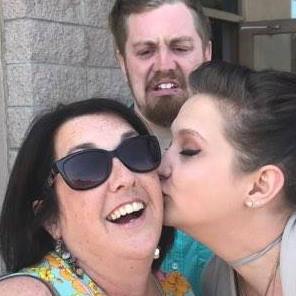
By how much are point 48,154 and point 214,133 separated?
469 millimetres

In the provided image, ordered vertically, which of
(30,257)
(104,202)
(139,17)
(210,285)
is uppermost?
(139,17)

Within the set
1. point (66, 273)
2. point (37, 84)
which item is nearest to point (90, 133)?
point (66, 273)

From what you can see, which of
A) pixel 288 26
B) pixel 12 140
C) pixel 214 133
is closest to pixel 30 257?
pixel 214 133

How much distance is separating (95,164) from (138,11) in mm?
1348

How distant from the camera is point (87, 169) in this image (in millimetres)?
1778

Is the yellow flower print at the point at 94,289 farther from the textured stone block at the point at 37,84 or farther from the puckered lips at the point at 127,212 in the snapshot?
the textured stone block at the point at 37,84

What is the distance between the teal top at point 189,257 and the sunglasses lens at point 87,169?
2.22ft

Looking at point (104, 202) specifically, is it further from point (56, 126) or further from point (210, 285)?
point (210, 285)

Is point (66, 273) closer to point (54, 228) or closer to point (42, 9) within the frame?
point (54, 228)

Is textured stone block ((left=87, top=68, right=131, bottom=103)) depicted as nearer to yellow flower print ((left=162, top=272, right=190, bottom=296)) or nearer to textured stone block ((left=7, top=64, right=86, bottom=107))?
textured stone block ((left=7, top=64, right=86, bottom=107))

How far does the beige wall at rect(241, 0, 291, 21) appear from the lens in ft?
22.1

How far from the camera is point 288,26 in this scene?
21.0ft

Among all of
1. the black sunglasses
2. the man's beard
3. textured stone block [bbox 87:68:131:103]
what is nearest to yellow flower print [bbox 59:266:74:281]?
the black sunglasses

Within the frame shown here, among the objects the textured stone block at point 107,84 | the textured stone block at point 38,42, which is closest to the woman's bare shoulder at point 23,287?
the textured stone block at point 38,42
